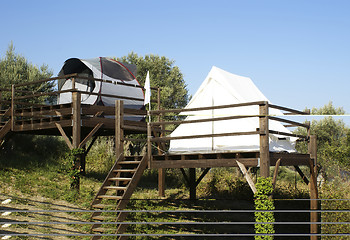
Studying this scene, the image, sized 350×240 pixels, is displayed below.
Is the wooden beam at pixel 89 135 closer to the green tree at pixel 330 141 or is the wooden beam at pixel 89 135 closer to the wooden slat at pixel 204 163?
the wooden slat at pixel 204 163

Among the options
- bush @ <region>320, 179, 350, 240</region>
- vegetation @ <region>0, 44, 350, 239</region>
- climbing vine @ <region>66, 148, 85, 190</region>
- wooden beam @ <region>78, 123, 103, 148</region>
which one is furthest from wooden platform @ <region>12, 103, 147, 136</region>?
bush @ <region>320, 179, 350, 240</region>

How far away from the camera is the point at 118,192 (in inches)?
498

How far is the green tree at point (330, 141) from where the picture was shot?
20.7 meters

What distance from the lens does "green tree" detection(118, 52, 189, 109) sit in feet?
118

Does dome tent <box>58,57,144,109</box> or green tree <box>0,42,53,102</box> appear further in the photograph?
green tree <box>0,42,53,102</box>

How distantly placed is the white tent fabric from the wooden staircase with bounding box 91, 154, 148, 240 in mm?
1713

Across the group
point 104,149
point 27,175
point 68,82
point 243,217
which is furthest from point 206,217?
point 104,149

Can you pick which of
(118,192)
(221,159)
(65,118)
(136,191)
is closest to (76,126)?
(65,118)

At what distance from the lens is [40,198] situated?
12828 millimetres

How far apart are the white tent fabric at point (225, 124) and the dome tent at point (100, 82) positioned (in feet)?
14.7

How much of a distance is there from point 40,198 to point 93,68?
646cm

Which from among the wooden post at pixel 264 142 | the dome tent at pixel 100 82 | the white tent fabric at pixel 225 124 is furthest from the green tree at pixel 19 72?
the wooden post at pixel 264 142

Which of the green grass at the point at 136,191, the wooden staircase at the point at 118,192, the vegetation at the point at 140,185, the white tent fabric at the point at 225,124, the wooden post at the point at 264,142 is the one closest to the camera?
the wooden post at the point at 264,142

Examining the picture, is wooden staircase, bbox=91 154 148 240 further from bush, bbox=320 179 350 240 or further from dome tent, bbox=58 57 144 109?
bush, bbox=320 179 350 240
